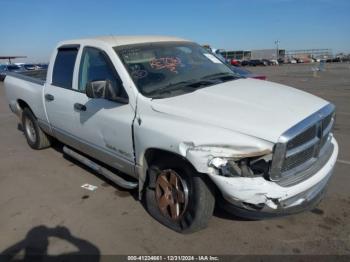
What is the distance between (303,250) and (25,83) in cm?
530

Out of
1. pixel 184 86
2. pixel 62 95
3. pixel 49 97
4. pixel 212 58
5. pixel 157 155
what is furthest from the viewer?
pixel 49 97

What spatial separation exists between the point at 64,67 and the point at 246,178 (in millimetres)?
3417

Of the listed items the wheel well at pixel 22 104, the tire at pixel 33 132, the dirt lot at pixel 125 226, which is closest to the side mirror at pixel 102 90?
the dirt lot at pixel 125 226

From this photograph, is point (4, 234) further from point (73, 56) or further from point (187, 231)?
point (73, 56)

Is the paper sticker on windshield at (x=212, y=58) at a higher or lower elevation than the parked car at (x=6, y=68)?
higher

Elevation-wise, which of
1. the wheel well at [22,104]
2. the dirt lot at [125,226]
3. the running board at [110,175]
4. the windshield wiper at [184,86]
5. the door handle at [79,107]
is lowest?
the dirt lot at [125,226]

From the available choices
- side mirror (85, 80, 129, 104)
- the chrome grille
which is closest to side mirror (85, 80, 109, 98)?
side mirror (85, 80, 129, 104)

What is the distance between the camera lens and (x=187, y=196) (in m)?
3.36

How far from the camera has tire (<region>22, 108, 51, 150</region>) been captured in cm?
642

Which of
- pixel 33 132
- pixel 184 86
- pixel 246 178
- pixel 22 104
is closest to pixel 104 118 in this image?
pixel 184 86

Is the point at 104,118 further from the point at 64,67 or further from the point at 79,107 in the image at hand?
the point at 64,67

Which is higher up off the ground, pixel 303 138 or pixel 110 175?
pixel 303 138

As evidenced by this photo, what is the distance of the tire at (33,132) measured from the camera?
642 centimetres

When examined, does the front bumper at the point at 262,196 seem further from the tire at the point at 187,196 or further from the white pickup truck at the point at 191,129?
the tire at the point at 187,196
